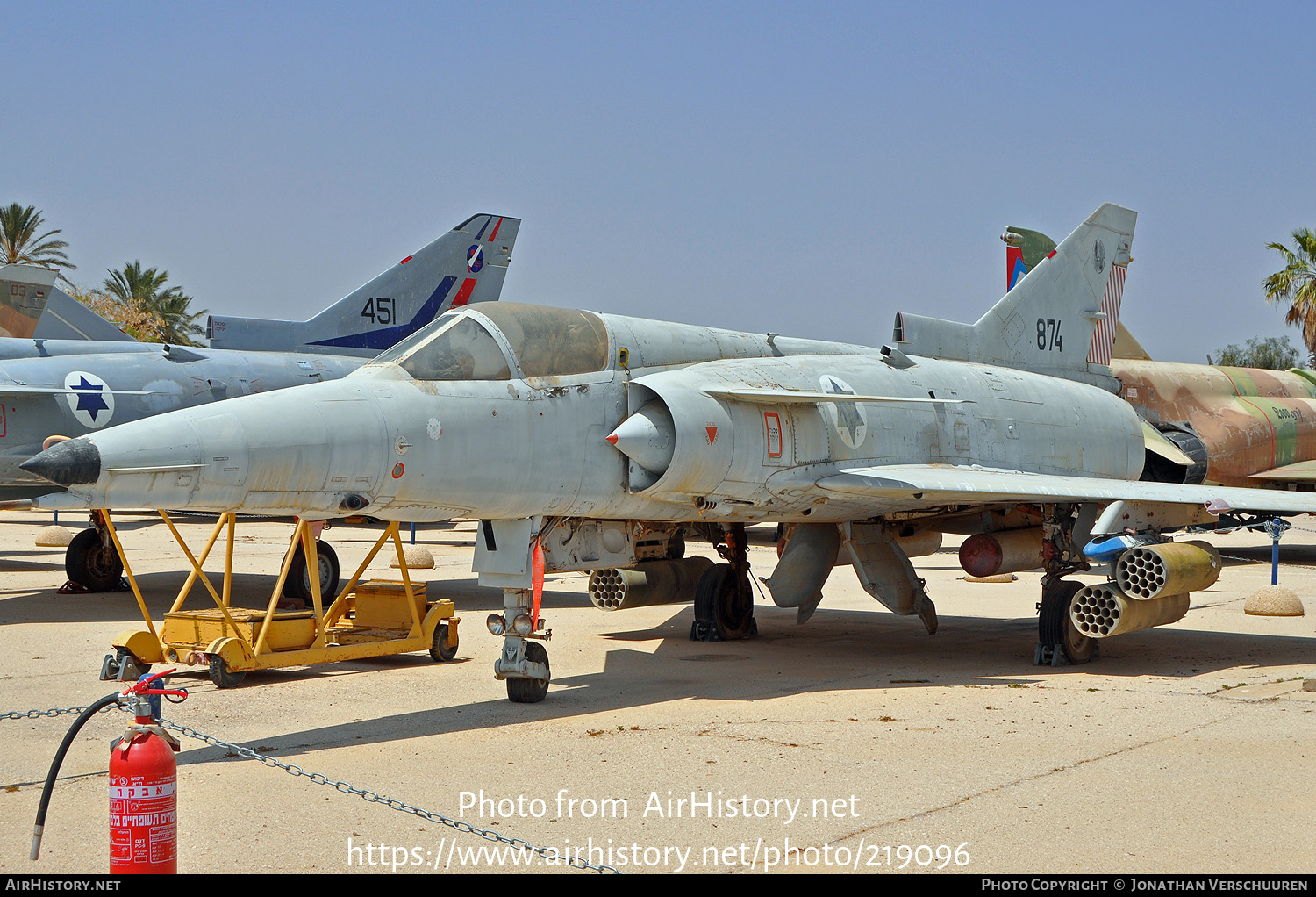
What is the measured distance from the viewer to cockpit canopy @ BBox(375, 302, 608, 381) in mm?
7977

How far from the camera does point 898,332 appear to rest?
11.5 m

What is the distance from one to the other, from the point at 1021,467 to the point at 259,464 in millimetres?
7463

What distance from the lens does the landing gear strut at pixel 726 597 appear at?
1205cm

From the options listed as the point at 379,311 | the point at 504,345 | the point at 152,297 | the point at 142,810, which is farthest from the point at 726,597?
the point at 152,297

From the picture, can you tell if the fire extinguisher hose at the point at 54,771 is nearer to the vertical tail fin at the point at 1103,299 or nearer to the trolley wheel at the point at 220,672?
the trolley wheel at the point at 220,672

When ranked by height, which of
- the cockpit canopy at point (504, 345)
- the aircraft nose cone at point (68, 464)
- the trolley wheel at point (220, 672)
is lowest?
the trolley wheel at point (220, 672)

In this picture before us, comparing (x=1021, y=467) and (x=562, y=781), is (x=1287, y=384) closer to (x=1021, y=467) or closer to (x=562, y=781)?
(x=1021, y=467)

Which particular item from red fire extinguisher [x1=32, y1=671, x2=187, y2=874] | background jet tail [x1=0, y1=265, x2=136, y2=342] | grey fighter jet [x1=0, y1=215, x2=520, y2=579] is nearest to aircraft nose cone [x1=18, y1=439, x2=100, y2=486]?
red fire extinguisher [x1=32, y1=671, x2=187, y2=874]

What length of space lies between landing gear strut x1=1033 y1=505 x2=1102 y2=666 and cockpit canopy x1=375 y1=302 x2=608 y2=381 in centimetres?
471

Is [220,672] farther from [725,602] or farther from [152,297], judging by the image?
[152,297]

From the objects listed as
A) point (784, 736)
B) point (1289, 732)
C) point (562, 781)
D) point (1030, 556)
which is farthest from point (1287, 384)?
point (562, 781)

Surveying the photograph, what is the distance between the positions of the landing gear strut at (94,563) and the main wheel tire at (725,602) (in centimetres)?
837

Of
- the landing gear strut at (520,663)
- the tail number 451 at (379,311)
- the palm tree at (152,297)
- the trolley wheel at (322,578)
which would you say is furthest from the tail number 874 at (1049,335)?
the palm tree at (152,297)

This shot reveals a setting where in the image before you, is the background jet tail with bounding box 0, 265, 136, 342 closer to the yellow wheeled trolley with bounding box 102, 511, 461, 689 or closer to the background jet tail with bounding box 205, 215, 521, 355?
the background jet tail with bounding box 205, 215, 521, 355
